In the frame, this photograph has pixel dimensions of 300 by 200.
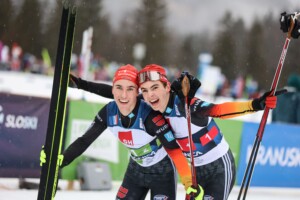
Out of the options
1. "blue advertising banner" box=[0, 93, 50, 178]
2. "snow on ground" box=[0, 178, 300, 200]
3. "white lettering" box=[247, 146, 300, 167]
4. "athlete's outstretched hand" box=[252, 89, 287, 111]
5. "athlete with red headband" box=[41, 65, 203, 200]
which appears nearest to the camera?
"athlete's outstretched hand" box=[252, 89, 287, 111]

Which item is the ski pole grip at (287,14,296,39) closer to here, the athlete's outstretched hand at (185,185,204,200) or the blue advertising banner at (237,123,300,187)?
the athlete's outstretched hand at (185,185,204,200)

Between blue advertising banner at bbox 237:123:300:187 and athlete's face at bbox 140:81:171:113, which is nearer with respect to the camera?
athlete's face at bbox 140:81:171:113

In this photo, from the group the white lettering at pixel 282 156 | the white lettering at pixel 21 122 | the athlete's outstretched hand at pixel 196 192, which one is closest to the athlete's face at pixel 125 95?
the athlete's outstretched hand at pixel 196 192

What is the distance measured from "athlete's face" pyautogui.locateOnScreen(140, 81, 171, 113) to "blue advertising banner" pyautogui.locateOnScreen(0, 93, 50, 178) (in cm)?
339

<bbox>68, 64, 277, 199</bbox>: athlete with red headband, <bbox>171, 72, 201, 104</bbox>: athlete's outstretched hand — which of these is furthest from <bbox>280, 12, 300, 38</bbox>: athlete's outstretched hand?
<bbox>171, 72, 201, 104</bbox>: athlete's outstretched hand

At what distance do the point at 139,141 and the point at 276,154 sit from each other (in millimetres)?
5282

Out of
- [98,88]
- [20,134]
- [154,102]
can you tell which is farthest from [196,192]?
[20,134]

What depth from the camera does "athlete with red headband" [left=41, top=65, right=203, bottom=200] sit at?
3.87 m

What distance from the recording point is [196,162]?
4.08m

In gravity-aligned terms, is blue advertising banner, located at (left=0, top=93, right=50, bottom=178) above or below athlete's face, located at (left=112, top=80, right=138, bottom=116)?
below

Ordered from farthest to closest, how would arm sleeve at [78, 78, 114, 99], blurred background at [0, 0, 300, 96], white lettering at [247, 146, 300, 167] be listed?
blurred background at [0, 0, 300, 96]
white lettering at [247, 146, 300, 167]
arm sleeve at [78, 78, 114, 99]

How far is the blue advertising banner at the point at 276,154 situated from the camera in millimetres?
8602

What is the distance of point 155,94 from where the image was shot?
3816 mm

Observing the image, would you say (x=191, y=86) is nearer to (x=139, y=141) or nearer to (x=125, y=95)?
(x=125, y=95)
